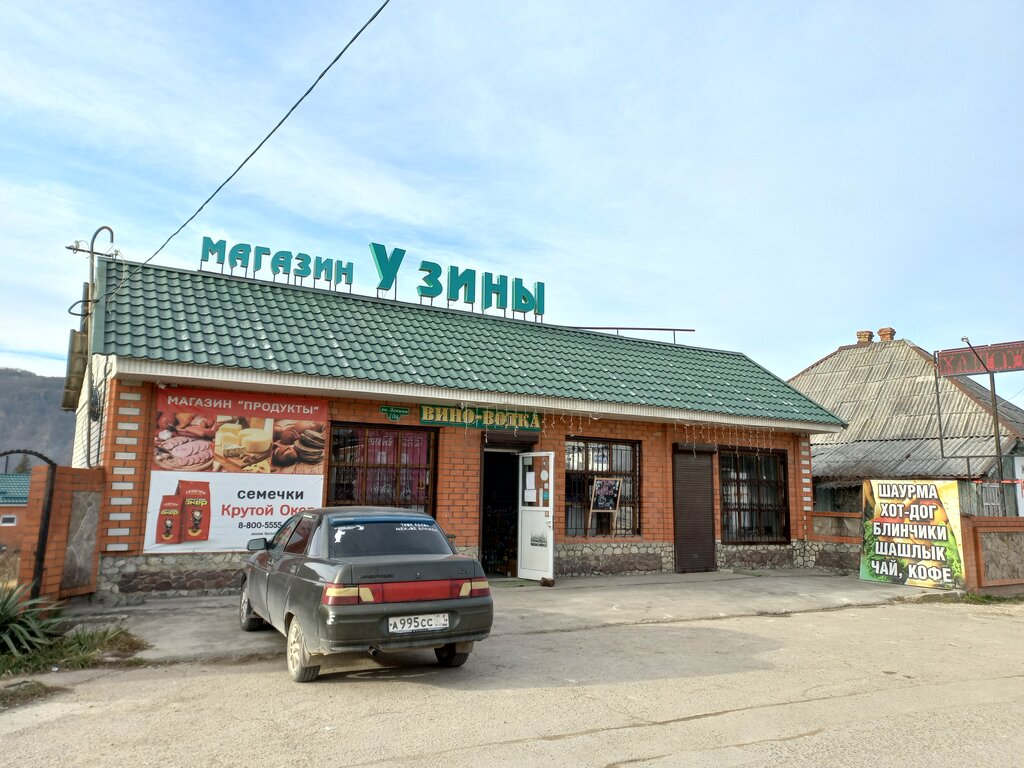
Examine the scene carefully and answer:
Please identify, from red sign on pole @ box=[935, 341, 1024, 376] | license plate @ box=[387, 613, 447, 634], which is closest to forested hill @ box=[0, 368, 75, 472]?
red sign on pole @ box=[935, 341, 1024, 376]

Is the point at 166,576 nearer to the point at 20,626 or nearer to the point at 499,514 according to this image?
the point at 20,626

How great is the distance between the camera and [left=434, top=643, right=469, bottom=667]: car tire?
6.97 m

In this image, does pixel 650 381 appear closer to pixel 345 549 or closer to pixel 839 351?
pixel 345 549

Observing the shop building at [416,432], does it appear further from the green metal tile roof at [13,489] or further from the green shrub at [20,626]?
the green metal tile roof at [13,489]

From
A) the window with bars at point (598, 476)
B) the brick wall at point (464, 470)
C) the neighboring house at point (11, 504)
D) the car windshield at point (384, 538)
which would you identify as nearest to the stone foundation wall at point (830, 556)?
the brick wall at point (464, 470)

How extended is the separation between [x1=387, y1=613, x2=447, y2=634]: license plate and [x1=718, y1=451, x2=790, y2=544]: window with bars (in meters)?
11.7

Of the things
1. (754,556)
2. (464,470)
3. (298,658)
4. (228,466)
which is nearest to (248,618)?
(298,658)

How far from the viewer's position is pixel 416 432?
13250 mm

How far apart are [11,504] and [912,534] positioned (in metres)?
37.8

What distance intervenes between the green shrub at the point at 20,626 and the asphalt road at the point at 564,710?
2.58 ft

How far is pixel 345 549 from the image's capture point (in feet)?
22.0

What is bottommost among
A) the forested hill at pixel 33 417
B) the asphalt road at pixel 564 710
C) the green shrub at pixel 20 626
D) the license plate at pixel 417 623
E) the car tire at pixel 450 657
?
the asphalt road at pixel 564 710

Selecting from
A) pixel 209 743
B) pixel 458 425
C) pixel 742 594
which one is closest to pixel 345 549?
pixel 209 743

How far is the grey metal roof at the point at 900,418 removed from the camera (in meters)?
21.8
